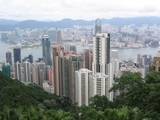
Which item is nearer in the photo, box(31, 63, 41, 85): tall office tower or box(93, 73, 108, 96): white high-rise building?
box(93, 73, 108, 96): white high-rise building

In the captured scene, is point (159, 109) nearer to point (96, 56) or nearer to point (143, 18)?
point (96, 56)

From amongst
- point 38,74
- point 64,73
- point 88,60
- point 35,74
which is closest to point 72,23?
point 38,74

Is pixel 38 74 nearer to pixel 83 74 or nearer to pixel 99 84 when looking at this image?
pixel 83 74

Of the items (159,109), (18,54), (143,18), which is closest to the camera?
(159,109)

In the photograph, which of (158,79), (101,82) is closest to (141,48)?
(101,82)

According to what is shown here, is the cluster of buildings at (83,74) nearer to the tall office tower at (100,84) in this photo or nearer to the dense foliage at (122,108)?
the tall office tower at (100,84)

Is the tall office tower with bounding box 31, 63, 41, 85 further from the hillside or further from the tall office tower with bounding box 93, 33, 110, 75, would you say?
the hillside

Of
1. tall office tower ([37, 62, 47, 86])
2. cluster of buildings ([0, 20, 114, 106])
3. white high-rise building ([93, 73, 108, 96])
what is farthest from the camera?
tall office tower ([37, 62, 47, 86])

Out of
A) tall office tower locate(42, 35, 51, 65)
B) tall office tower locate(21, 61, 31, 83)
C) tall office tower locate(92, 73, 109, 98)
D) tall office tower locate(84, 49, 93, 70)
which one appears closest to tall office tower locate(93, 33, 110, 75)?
tall office tower locate(84, 49, 93, 70)

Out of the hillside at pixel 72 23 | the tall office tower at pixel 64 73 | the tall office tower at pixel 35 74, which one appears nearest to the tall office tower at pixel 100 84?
the tall office tower at pixel 64 73

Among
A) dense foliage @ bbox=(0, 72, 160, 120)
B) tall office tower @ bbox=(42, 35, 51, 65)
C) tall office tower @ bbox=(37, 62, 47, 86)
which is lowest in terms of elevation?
tall office tower @ bbox=(37, 62, 47, 86)
